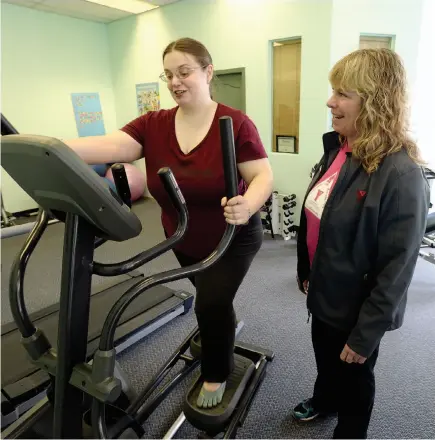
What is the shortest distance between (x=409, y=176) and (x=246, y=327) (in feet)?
5.93

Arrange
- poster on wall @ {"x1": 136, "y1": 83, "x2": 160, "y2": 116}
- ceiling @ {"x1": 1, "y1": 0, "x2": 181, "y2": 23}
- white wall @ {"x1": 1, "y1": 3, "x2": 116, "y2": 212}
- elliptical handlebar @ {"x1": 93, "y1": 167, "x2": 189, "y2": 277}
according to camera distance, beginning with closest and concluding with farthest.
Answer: elliptical handlebar @ {"x1": 93, "y1": 167, "x2": 189, "y2": 277} < ceiling @ {"x1": 1, "y1": 0, "x2": 181, "y2": 23} < white wall @ {"x1": 1, "y1": 3, "x2": 116, "y2": 212} < poster on wall @ {"x1": 136, "y1": 83, "x2": 160, "y2": 116}

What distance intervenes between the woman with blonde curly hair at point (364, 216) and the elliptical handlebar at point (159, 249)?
1.69ft

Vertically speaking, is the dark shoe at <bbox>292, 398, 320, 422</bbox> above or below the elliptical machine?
below

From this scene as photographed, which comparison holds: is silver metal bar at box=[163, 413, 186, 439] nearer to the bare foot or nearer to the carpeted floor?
the carpeted floor

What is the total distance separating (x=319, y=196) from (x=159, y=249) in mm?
662

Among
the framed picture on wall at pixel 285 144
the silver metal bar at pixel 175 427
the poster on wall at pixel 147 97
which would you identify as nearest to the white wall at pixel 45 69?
the poster on wall at pixel 147 97

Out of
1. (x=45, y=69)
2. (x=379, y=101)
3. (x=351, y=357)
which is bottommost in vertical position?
(x=351, y=357)

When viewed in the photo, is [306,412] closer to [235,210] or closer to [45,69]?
[235,210]

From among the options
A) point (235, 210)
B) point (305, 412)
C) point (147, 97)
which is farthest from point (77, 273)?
point (147, 97)

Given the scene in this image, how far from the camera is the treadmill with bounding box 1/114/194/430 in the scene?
1116 mm

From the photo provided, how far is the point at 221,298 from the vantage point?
4.63ft

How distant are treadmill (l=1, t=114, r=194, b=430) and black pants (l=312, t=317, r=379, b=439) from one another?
2.64ft

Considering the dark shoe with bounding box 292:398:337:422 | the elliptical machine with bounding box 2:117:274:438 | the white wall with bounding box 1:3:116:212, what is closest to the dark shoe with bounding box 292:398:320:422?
the dark shoe with bounding box 292:398:337:422

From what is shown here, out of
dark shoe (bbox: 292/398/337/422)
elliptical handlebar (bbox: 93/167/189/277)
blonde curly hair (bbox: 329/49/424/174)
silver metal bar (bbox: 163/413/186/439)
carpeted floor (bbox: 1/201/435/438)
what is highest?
blonde curly hair (bbox: 329/49/424/174)
